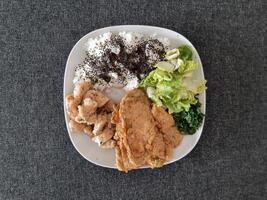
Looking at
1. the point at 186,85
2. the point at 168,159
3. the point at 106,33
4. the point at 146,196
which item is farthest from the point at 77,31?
the point at 146,196

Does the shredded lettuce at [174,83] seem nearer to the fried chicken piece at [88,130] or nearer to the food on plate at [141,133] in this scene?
the food on plate at [141,133]

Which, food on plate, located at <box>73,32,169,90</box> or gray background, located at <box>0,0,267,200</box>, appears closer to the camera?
food on plate, located at <box>73,32,169,90</box>

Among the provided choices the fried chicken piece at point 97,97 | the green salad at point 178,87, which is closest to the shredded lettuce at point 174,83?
the green salad at point 178,87

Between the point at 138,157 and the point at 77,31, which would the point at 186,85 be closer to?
the point at 138,157

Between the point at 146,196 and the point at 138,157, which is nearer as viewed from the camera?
the point at 138,157

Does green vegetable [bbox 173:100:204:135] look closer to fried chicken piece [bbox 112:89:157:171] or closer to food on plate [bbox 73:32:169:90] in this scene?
fried chicken piece [bbox 112:89:157:171]

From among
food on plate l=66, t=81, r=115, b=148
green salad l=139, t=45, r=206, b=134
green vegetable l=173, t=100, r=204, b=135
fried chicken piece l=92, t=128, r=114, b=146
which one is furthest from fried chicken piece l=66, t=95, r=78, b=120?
green vegetable l=173, t=100, r=204, b=135

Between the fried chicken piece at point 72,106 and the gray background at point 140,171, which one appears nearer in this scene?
the fried chicken piece at point 72,106
